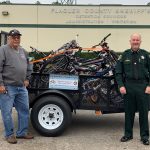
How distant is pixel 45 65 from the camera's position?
748 cm

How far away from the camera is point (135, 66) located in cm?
679

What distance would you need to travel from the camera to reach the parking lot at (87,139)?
6641 mm

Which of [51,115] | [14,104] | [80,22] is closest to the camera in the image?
[14,104]

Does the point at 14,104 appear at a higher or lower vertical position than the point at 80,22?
lower

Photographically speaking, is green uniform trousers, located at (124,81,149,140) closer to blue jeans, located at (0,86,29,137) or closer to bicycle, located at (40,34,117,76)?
bicycle, located at (40,34,117,76)

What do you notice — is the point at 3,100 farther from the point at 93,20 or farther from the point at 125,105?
the point at 93,20

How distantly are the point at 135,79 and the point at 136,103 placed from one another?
0.42 meters

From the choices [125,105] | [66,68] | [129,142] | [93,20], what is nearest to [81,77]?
[66,68]

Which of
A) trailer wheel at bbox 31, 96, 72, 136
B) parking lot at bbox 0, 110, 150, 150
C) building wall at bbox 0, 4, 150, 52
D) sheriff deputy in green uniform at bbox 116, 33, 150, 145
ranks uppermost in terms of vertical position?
building wall at bbox 0, 4, 150, 52

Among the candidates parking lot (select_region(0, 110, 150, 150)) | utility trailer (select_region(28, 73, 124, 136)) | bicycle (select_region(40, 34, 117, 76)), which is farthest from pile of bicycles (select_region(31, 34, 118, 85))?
parking lot (select_region(0, 110, 150, 150))

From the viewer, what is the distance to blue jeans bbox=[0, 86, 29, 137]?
675 cm

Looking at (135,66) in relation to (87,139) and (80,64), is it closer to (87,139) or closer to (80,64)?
(80,64)

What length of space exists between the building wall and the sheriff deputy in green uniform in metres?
19.6

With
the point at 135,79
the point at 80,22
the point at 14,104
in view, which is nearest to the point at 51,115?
the point at 14,104
